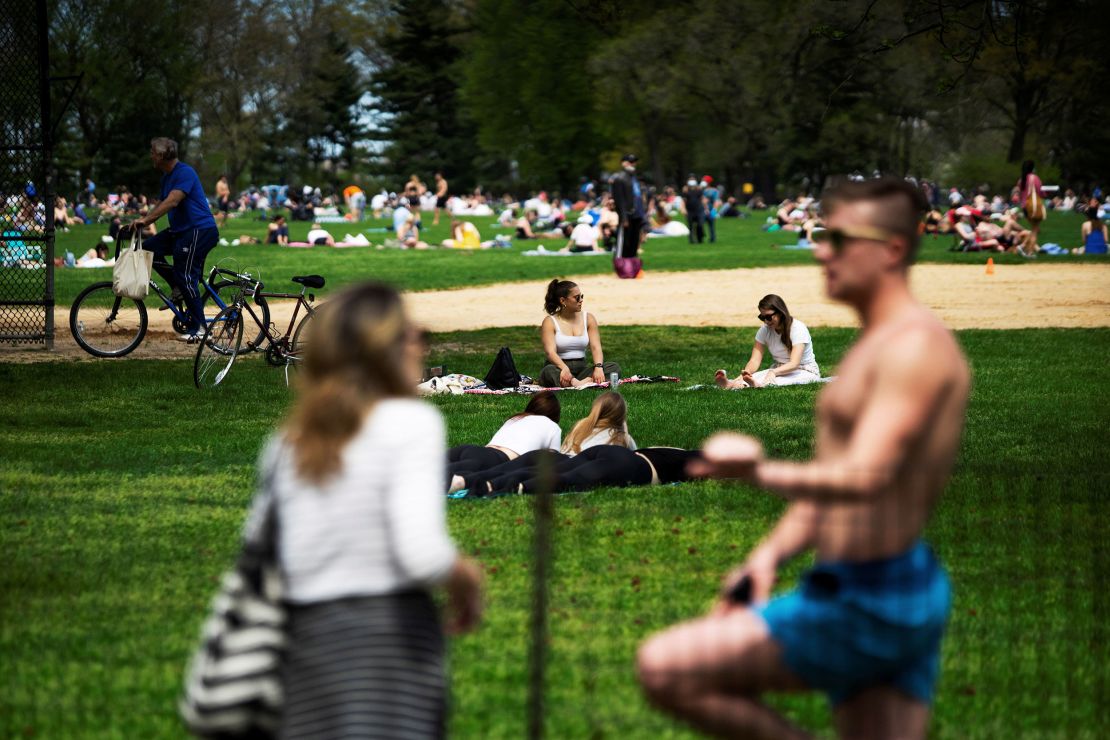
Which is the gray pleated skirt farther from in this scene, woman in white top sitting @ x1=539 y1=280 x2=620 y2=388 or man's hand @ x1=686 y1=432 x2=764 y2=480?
woman in white top sitting @ x1=539 y1=280 x2=620 y2=388

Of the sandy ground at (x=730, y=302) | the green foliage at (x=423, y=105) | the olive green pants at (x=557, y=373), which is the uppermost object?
the green foliage at (x=423, y=105)

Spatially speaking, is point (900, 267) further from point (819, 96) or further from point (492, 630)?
point (819, 96)

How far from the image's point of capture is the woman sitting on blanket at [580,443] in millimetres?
9398

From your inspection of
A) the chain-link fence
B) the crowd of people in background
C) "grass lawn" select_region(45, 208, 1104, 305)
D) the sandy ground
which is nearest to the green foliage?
the crowd of people in background

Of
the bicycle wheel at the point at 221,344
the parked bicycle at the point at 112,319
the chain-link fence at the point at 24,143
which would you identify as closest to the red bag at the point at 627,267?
the parked bicycle at the point at 112,319

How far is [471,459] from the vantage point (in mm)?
9703

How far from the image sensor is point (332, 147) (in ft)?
353

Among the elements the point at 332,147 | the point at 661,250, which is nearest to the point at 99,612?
the point at 661,250

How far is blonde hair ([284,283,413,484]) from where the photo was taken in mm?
3295

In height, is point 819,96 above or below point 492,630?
above

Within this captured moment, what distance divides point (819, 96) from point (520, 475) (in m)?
62.0

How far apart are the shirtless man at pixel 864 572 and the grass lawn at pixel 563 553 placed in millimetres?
1704

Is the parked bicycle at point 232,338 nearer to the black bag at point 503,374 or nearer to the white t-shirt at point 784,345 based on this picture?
the black bag at point 503,374

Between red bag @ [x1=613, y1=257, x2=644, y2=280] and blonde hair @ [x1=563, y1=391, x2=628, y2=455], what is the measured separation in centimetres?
1872
